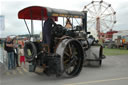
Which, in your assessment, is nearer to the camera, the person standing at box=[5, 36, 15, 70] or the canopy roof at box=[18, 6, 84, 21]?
the canopy roof at box=[18, 6, 84, 21]

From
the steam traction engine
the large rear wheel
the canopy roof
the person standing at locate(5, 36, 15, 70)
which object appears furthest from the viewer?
the person standing at locate(5, 36, 15, 70)

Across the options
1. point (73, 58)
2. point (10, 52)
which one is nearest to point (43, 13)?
point (73, 58)

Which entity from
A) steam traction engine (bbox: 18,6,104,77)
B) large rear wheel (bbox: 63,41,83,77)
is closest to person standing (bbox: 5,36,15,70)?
steam traction engine (bbox: 18,6,104,77)

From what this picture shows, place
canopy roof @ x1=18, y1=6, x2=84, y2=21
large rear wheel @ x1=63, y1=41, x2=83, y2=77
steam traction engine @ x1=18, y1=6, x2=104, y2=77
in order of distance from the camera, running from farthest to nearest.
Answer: large rear wheel @ x1=63, y1=41, x2=83, y2=77 < canopy roof @ x1=18, y1=6, x2=84, y2=21 < steam traction engine @ x1=18, y1=6, x2=104, y2=77

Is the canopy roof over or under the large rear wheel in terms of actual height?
over

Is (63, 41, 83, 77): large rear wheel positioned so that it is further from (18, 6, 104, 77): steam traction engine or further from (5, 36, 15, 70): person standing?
(5, 36, 15, 70): person standing

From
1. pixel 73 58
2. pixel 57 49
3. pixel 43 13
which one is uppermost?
pixel 43 13

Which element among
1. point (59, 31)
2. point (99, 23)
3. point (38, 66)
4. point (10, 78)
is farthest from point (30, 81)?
point (99, 23)

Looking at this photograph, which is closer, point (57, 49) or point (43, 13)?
point (57, 49)

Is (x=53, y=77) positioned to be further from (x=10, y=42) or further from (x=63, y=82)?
(x=10, y=42)

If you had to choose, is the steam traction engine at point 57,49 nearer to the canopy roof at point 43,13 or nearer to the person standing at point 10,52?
the canopy roof at point 43,13

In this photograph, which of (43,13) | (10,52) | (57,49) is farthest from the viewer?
(10,52)

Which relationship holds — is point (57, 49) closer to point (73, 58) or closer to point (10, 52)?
point (73, 58)

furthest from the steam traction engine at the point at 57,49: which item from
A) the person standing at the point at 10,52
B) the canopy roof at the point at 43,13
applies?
the person standing at the point at 10,52
